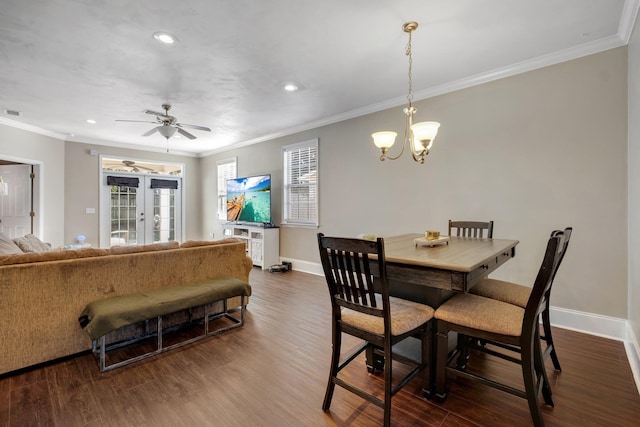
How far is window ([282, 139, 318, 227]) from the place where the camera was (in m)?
5.23

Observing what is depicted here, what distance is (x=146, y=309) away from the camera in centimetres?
228

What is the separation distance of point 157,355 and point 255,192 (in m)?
3.93

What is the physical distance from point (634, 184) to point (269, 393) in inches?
125

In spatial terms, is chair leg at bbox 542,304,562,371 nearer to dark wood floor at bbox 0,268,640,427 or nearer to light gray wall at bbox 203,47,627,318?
dark wood floor at bbox 0,268,640,427

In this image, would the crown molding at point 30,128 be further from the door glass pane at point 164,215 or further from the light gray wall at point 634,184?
the light gray wall at point 634,184

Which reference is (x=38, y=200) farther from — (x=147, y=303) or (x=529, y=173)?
(x=529, y=173)

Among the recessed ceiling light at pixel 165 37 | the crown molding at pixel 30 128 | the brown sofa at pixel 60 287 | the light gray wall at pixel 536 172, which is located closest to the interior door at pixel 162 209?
the crown molding at pixel 30 128

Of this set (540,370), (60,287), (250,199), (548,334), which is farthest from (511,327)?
(250,199)

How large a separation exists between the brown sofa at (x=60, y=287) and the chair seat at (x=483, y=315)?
2.46 m

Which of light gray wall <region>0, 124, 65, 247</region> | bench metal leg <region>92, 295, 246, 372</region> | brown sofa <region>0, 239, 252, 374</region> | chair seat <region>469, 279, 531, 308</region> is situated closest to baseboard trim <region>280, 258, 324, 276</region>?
A: bench metal leg <region>92, 295, 246, 372</region>

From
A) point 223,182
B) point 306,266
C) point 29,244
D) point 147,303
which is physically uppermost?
point 223,182

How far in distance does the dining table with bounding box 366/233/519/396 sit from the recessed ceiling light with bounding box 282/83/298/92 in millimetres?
2416

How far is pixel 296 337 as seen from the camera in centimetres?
273

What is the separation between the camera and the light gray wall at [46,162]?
491 cm
